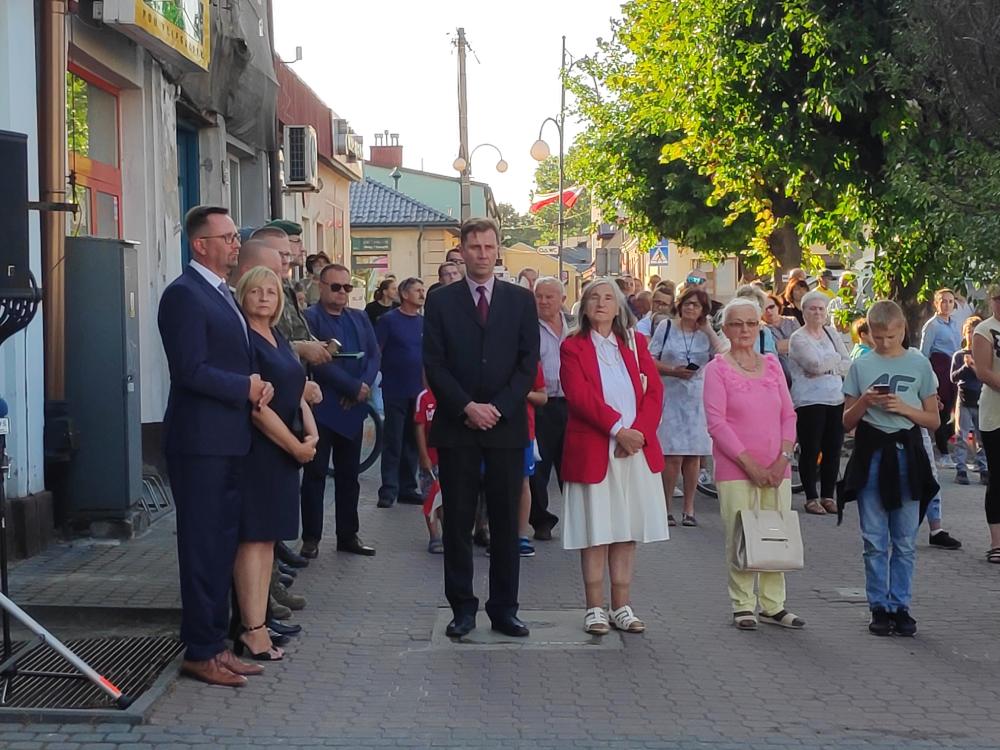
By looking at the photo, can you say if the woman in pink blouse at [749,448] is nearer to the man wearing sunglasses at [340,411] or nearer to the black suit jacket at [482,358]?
the black suit jacket at [482,358]

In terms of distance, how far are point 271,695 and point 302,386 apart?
4.55ft

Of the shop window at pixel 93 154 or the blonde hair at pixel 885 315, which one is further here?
the shop window at pixel 93 154

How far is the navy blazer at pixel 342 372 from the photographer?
31.6 feet

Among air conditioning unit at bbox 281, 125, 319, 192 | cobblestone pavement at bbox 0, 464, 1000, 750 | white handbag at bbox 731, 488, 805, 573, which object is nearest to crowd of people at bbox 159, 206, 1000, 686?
white handbag at bbox 731, 488, 805, 573

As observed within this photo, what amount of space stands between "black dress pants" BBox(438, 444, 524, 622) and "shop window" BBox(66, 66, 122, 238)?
4601mm

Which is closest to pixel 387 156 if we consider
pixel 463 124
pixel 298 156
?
pixel 463 124

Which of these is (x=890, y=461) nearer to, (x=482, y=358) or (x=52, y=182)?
(x=482, y=358)

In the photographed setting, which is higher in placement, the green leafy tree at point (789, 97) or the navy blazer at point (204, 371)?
the green leafy tree at point (789, 97)

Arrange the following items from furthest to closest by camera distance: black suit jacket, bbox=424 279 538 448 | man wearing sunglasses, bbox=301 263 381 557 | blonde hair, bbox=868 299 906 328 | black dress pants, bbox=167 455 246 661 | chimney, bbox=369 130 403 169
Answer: chimney, bbox=369 130 403 169 < man wearing sunglasses, bbox=301 263 381 557 < blonde hair, bbox=868 299 906 328 < black suit jacket, bbox=424 279 538 448 < black dress pants, bbox=167 455 246 661

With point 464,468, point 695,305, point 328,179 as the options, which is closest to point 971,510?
point 695,305

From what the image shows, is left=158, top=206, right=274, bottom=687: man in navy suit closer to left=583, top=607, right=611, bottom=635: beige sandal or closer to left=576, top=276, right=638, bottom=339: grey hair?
left=583, top=607, right=611, bottom=635: beige sandal

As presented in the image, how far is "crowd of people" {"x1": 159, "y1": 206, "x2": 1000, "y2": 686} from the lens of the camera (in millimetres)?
6570

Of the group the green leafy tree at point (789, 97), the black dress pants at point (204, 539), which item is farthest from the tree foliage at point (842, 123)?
the black dress pants at point (204, 539)

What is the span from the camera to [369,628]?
789 cm
